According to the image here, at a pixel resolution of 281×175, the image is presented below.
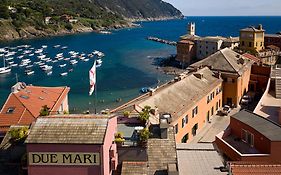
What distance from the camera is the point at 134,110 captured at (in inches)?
1133

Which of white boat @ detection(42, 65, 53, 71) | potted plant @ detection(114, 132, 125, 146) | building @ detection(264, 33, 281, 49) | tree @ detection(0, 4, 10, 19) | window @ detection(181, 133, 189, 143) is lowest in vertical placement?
window @ detection(181, 133, 189, 143)

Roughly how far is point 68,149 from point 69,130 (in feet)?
2.74

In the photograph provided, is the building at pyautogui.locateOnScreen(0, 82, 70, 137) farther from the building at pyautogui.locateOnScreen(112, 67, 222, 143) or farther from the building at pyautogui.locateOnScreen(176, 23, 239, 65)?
the building at pyautogui.locateOnScreen(176, 23, 239, 65)

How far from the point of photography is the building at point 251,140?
23658 mm

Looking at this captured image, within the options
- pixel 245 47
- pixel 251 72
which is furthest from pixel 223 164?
pixel 245 47

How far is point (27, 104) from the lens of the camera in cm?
2922

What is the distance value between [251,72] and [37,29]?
149m

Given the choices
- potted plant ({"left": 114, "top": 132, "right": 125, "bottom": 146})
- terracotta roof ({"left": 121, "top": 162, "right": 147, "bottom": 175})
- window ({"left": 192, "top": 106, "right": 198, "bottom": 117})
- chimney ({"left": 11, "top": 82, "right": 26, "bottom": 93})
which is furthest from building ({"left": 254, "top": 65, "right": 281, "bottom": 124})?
chimney ({"left": 11, "top": 82, "right": 26, "bottom": 93})

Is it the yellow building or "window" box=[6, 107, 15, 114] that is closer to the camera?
"window" box=[6, 107, 15, 114]

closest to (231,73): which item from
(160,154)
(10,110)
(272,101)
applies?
(272,101)

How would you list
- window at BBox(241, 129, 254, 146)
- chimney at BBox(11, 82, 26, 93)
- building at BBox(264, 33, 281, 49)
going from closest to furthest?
window at BBox(241, 129, 254, 146) → chimney at BBox(11, 82, 26, 93) → building at BBox(264, 33, 281, 49)

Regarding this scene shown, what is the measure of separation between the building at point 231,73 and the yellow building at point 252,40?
31.9 meters

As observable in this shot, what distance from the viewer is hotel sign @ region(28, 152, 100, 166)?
600 inches

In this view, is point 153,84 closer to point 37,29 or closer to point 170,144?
point 170,144
